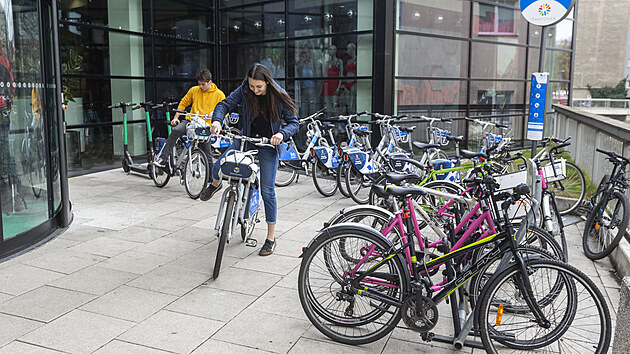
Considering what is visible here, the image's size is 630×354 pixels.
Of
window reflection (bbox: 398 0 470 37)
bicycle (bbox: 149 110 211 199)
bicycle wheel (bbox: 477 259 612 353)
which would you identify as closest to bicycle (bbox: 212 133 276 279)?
bicycle wheel (bbox: 477 259 612 353)

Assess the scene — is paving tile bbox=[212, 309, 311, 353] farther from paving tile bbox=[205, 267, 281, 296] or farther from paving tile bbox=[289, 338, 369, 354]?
paving tile bbox=[205, 267, 281, 296]

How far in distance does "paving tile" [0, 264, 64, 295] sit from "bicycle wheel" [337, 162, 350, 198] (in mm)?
4325

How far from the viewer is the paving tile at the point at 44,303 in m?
4.05

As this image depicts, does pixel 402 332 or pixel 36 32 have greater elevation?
pixel 36 32

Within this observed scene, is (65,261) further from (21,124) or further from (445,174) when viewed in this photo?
(445,174)

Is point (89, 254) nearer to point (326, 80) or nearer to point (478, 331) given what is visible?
point (478, 331)

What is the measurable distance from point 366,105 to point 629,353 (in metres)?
8.71

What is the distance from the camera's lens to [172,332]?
3.77 meters

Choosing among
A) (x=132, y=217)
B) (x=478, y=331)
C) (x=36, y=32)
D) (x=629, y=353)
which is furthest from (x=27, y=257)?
(x=629, y=353)

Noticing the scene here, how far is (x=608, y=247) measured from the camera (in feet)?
17.6

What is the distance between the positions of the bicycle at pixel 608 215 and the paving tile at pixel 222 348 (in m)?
3.74

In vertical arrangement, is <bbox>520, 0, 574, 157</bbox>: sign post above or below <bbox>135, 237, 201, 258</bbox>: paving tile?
above

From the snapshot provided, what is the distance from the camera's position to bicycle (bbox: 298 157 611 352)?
125 inches

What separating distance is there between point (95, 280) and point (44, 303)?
1.84ft
